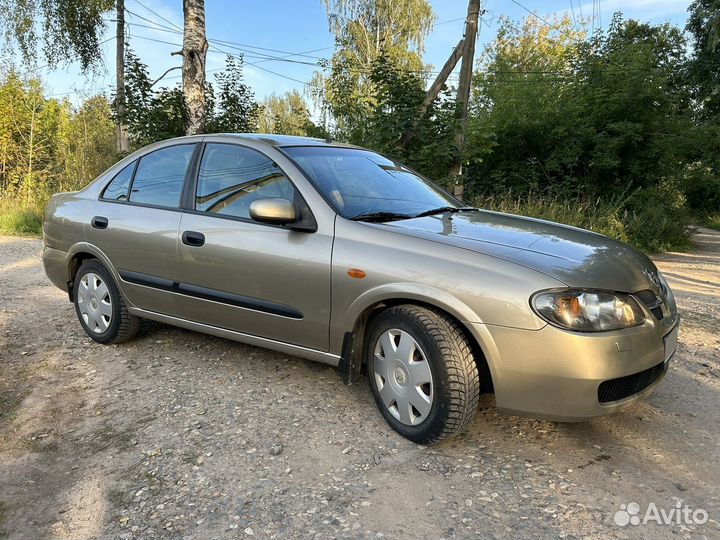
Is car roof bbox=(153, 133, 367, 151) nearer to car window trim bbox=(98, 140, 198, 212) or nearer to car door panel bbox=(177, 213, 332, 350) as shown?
car window trim bbox=(98, 140, 198, 212)

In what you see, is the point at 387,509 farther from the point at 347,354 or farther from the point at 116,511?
the point at 116,511

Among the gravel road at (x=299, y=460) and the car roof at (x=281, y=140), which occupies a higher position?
the car roof at (x=281, y=140)

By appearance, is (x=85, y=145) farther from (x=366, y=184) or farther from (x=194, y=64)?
(x=366, y=184)

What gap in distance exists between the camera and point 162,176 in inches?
154

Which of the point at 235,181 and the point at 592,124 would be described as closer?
the point at 235,181

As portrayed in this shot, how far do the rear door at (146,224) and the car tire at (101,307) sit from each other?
184 mm

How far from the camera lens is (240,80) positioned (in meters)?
10.6

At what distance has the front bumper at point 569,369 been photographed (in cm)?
235

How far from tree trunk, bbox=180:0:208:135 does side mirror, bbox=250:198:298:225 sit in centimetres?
710

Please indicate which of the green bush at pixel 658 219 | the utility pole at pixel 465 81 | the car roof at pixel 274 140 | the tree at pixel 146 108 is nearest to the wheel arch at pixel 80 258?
the car roof at pixel 274 140

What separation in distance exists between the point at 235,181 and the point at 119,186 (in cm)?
126

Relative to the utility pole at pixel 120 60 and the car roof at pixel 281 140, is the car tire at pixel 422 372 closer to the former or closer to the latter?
the car roof at pixel 281 140

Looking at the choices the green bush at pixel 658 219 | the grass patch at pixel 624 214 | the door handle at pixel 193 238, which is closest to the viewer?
the door handle at pixel 193 238

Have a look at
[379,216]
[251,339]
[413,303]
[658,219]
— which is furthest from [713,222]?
[251,339]
